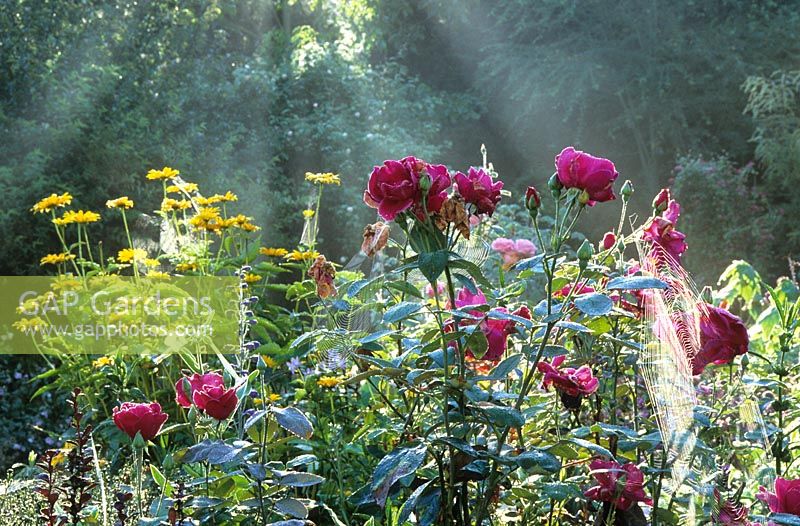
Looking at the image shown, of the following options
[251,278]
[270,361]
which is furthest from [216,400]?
[251,278]

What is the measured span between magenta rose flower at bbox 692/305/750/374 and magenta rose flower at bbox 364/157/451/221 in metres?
0.42

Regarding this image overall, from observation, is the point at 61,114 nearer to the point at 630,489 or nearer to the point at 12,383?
the point at 12,383

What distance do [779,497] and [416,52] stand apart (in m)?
9.77

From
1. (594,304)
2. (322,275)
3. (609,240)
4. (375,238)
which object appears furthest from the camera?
(609,240)

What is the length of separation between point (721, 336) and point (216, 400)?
71 centimetres

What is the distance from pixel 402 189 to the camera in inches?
46.4

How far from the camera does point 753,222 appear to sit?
25.3 ft

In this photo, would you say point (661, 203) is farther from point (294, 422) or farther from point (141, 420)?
point (141, 420)

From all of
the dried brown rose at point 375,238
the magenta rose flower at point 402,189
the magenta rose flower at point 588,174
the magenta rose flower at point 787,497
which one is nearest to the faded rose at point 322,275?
the dried brown rose at point 375,238

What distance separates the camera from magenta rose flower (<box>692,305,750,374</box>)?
1.23 metres

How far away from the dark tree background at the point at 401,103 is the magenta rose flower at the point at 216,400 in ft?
15.1

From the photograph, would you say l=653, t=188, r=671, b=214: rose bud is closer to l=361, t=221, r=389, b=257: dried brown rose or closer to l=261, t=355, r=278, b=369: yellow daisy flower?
l=361, t=221, r=389, b=257: dried brown rose

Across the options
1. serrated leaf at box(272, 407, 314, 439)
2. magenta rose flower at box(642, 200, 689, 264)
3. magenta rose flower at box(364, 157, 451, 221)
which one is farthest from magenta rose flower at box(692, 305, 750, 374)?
serrated leaf at box(272, 407, 314, 439)

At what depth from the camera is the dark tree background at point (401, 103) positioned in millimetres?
6152
